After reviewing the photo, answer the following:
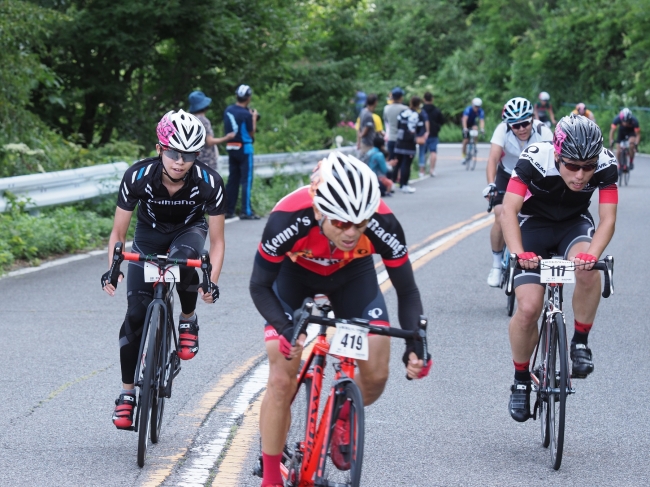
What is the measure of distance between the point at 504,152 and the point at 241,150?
7.57 metres

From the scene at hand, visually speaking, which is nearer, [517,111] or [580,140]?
[580,140]

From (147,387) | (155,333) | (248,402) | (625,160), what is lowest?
(625,160)

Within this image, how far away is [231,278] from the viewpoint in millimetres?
12391

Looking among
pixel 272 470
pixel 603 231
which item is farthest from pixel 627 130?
pixel 272 470

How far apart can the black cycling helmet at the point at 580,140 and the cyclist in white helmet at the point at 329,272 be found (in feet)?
5.19

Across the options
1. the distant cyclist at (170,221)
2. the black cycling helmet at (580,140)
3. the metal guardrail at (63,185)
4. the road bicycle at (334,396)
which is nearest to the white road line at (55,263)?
the metal guardrail at (63,185)

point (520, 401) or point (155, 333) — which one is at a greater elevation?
point (155, 333)

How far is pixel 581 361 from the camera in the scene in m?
6.67

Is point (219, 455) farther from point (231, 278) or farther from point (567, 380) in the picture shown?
point (231, 278)

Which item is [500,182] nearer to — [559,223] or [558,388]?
[559,223]

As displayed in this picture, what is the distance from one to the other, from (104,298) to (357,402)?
6.82m

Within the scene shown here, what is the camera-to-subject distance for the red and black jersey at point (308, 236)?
4.96 meters

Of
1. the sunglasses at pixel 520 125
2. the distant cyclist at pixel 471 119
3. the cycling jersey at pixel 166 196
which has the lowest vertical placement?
the distant cyclist at pixel 471 119

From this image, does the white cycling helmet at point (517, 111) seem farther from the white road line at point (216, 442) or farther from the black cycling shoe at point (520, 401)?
the black cycling shoe at point (520, 401)
